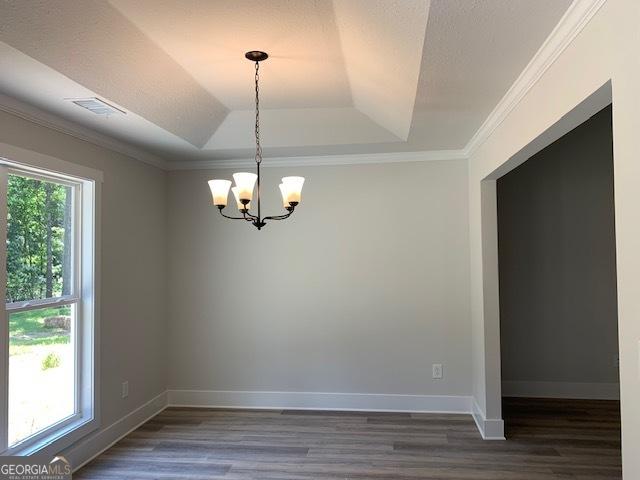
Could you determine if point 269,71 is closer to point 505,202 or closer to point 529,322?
point 505,202

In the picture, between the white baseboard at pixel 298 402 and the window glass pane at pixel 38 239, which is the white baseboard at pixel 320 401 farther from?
the window glass pane at pixel 38 239

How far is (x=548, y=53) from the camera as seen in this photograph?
2.06 meters

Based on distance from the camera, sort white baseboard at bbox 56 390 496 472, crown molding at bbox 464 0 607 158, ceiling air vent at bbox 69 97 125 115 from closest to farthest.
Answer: crown molding at bbox 464 0 607 158
ceiling air vent at bbox 69 97 125 115
white baseboard at bbox 56 390 496 472

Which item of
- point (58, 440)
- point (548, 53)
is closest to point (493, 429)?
point (548, 53)

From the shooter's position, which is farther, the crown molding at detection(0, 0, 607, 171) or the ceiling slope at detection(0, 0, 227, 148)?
the ceiling slope at detection(0, 0, 227, 148)

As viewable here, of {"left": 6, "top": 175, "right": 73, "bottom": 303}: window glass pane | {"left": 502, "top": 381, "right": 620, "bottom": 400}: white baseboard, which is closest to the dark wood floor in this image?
{"left": 502, "top": 381, "right": 620, "bottom": 400}: white baseboard

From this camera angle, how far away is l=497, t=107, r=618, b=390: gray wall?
466 cm

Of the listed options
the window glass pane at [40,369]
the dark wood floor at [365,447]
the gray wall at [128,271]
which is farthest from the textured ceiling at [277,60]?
the dark wood floor at [365,447]

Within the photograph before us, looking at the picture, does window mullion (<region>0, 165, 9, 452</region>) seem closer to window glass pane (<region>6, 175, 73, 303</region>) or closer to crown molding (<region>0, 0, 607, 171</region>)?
window glass pane (<region>6, 175, 73, 303</region>)

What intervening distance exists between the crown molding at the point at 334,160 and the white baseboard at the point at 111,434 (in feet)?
7.36

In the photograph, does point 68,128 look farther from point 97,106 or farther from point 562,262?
point 562,262

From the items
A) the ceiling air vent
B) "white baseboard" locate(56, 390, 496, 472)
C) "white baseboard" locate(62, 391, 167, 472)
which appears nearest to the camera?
the ceiling air vent

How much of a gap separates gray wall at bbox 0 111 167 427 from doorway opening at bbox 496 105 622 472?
3338 mm

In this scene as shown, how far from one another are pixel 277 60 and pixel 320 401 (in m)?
3.07
